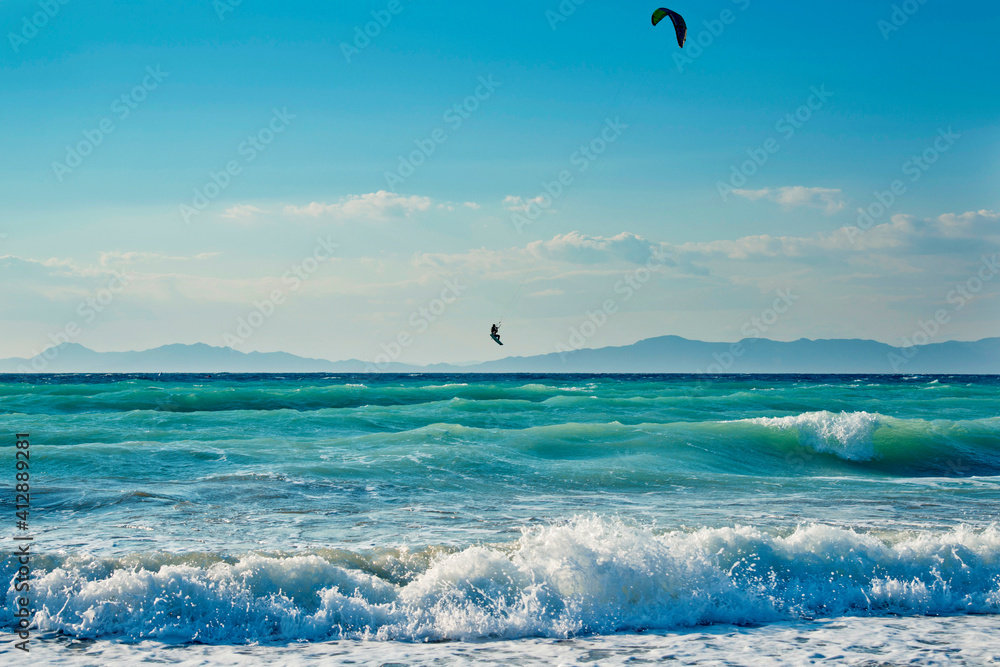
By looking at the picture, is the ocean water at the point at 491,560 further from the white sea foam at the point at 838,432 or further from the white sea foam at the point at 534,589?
the white sea foam at the point at 838,432

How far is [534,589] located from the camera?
20.9ft

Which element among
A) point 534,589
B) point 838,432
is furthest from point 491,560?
point 838,432

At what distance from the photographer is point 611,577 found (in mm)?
6562

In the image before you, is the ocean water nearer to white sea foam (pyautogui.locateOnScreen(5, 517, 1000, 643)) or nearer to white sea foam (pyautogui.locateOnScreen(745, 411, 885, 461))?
Answer: white sea foam (pyautogui.locateOnScreen(5, 517, 1000, 643))

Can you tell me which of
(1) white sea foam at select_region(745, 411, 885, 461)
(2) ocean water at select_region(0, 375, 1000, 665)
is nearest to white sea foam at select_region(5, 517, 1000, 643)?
(2) ocean water at select_region(0, 375, 1000, 665)

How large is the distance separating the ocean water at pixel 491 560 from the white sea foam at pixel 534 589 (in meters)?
0.02

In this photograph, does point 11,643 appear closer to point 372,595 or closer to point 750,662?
point 372,595

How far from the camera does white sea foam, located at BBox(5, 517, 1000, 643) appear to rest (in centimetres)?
593

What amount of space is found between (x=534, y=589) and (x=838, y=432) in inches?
570

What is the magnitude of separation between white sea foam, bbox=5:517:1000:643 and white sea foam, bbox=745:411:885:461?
10.5 meters

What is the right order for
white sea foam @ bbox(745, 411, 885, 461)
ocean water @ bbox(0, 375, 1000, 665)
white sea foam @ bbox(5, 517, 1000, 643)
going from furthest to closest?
white sea foam @ bbox(745, 411, 885, 461) → white sea foam @ bbox(5, 517, 1000, 643) → ocean water @ bbox(0, 375, 1000, 665)

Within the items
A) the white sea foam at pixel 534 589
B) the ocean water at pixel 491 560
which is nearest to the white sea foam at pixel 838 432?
the ocean water at pixel 491 560

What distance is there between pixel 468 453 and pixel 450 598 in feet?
28.4

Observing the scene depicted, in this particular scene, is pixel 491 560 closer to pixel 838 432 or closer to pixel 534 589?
pixel 534 589
